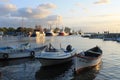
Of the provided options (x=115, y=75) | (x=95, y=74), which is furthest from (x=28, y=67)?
(x=115, y=75)

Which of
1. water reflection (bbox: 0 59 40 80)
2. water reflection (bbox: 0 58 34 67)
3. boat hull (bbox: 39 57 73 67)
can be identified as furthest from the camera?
water reflection (bbox: 0 58 34 67)

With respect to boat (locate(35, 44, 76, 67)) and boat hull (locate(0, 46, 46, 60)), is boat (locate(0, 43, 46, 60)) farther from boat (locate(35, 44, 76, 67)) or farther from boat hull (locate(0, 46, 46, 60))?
boat (locate(35, 44, 76, 67))

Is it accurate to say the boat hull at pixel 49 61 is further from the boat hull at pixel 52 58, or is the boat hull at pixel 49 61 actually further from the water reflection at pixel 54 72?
the water reflection at pixel 54 72

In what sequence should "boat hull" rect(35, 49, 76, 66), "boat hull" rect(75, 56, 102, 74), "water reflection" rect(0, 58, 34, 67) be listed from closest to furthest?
1. "boat hull" rect(75, 56, 102, 74)
2. "boat hull" rect(35, 49, 76, 66)
3. "water reflection" rect(0, 58, 34, 67)

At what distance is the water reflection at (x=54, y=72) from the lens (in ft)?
84.7

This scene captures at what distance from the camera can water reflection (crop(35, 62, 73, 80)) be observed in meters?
25.8

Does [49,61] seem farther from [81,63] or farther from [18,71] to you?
[81,63]

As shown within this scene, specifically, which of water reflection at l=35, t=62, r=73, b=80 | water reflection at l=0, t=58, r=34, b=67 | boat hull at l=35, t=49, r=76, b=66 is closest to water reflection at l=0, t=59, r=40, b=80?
water reflection at l=0, t=58, r=34, b=67

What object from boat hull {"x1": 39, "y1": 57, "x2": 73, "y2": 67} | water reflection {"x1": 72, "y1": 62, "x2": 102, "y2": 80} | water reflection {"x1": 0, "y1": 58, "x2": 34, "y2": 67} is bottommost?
water reflection {"x1": 72, "y1": 62, "x2": 102, "y2": 80}

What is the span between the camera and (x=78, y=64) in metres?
26.7

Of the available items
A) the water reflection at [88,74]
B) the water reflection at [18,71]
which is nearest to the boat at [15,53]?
the water reflection at [18,71]

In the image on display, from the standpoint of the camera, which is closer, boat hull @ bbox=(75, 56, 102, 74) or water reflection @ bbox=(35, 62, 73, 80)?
water reflection @ bbox=(35, 62, 73, 80)

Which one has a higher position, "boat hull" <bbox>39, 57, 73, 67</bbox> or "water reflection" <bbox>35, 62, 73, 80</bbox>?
"boat hull" <bbox>39, 57, 73, 67</bbox>

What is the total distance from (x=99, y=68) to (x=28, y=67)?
9305 millimetres
